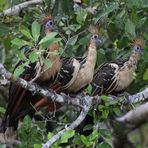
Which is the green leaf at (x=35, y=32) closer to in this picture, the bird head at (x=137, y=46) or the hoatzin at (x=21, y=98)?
the hoatzin at (x=21, y=98)

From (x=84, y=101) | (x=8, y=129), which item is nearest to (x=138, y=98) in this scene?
(x=84, y=101)

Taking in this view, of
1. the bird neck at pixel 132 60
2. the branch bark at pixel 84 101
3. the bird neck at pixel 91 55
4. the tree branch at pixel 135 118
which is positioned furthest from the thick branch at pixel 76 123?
the tree branch at pixel 135 118

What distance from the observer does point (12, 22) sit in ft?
18.0

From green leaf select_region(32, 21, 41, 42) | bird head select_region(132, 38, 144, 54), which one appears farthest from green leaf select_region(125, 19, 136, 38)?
green leaf select_region(32, 21, 41, 42)

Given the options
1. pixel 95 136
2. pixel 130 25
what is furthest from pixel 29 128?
pixel 130 25

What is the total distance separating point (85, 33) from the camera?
214 inches

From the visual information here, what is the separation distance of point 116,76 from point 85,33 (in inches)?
19.5

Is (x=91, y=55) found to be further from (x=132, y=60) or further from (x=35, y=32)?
(x=35, y=32)

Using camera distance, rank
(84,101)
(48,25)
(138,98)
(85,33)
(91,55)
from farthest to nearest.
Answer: (85,33) < (91,55) < (48,25) < (138,98) < (84,101)

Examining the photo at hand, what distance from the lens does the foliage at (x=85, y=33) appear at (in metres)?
4.34

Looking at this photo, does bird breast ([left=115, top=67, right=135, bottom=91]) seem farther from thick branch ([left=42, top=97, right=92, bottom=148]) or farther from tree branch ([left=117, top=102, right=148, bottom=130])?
tree branch ([left=117, top=102, right=148, bottom=130])

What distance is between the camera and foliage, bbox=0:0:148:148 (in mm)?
4344

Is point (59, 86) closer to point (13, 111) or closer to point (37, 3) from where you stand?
point (13, 111)

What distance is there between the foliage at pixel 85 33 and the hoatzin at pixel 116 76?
0.34ft
